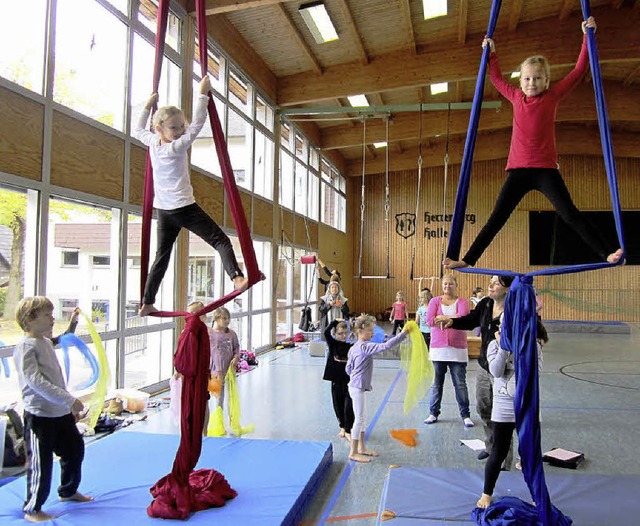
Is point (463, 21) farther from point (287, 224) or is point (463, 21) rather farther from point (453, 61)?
point (287, 224)

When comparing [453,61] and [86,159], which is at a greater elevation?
[453,61]

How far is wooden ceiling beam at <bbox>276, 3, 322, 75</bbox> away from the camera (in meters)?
7.90

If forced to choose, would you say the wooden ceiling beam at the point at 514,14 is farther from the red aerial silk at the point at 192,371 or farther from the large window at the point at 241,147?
the red aerial silk at the point at 192,371

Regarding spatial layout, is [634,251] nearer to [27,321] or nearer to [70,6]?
[70,6]

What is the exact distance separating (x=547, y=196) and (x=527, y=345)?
77cm

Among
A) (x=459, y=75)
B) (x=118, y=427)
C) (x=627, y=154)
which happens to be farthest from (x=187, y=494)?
(x=627, y=154)

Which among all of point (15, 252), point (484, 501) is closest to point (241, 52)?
point (15, 252)

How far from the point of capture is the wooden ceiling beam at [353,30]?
25.8 feet

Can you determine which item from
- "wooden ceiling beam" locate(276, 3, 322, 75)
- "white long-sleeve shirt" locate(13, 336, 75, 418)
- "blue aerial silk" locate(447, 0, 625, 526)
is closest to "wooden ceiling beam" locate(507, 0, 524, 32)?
"wooden ceiling beam" locate(276, 3, 322, 75)

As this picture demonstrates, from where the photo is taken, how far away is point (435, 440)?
15.5 ft

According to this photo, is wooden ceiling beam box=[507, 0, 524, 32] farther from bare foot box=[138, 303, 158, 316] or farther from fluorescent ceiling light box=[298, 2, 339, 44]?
bare foot box=[138, 303, 158, 316]

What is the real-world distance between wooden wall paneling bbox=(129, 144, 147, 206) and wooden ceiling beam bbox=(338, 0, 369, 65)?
3.82 meters

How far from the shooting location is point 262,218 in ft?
32.6

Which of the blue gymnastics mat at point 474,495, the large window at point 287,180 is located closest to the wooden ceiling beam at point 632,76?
the large window at point 287,180
